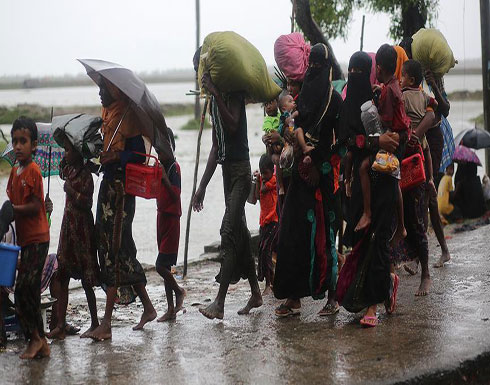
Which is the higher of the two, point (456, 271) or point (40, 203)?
point (40, 203)

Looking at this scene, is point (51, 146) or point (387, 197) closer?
point (387, 197)

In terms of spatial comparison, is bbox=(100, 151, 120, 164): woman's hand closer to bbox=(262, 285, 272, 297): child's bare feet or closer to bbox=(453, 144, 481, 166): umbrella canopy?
bbox=(262, 285, 272, 297): child's bare feet

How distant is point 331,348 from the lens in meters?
5.72

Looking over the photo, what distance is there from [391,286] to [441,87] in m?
2.49

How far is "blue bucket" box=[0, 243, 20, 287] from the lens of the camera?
17.6ft

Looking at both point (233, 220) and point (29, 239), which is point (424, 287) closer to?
point (233, 220)

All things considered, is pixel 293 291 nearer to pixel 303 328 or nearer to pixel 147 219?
pixel 303 328

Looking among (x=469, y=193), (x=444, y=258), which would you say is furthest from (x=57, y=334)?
(x=469, y=193)

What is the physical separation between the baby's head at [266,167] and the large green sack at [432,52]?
1581mm

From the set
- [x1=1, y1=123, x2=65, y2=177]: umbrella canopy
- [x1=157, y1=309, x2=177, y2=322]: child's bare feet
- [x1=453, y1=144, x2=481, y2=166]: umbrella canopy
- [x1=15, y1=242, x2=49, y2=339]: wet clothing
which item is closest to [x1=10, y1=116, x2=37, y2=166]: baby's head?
[x1=15, y1=242, x2=49, y2=339]: wet clothing

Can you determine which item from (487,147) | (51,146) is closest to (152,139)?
(51,146)

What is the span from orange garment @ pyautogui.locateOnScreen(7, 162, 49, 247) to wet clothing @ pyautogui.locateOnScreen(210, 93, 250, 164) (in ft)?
5.02

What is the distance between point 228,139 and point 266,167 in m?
1.50

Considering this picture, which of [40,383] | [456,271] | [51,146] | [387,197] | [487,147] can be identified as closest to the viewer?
[40,383]
